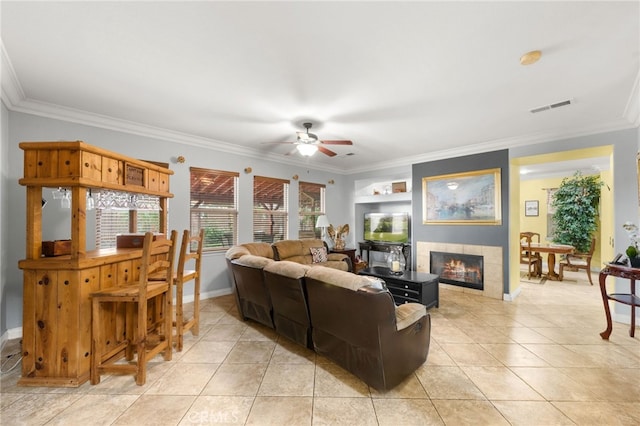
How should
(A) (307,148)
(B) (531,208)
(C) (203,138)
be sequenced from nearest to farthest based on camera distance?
1. (A) (307,148)
2. (C) (203,138)
3. (B) (531,208)

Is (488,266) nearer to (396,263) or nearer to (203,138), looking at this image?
(396,263)

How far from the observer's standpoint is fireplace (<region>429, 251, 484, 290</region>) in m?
4.67

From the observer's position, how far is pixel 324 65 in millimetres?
2254

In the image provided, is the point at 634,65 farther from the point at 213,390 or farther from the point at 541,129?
the point at 213,390

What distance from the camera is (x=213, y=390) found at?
204 centimetres

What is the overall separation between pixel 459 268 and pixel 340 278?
384 cm

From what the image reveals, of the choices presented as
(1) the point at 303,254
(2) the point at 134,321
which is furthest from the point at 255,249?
(2) the point at 134,321

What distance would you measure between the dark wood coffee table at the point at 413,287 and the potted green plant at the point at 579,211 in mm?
5052

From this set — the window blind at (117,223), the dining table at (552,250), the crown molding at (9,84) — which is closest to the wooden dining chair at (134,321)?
the window blind at (117,223)

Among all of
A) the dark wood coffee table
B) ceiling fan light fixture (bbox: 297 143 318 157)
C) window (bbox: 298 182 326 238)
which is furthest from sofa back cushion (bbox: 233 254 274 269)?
window (bbox: 298 182 326 238)

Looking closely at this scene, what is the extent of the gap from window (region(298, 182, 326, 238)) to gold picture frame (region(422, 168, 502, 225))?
2.37 metres

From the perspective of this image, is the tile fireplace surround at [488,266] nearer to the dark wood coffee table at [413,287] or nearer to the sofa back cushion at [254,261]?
the dark wood coffee table at [413,287]

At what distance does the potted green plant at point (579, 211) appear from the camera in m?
6.20

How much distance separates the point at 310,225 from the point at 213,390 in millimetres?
4297
